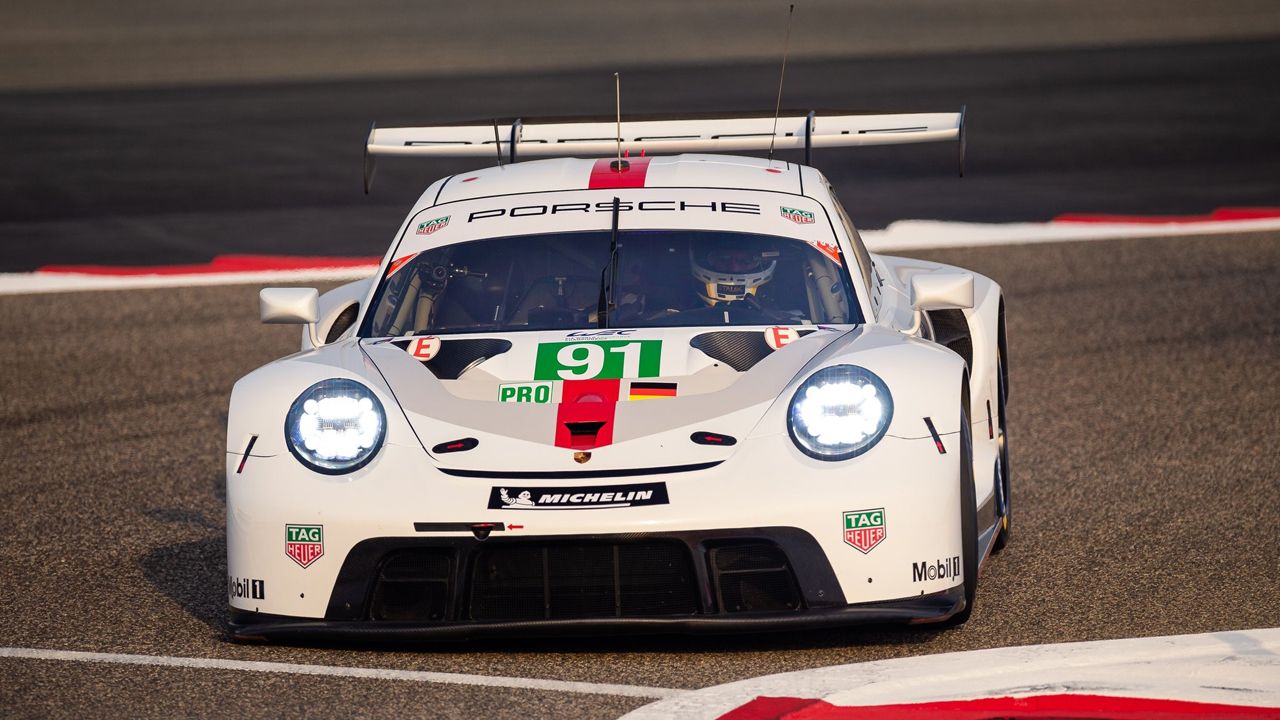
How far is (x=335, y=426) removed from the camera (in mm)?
5434

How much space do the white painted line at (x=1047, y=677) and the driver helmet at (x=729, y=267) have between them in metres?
1.57

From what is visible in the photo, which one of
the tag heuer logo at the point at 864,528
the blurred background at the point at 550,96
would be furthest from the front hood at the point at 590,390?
the blurred background at the point at 550,96

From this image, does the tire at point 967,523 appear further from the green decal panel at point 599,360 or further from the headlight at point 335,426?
the headlight at point 335,426

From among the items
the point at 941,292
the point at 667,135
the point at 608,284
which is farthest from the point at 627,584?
the point at 667,135

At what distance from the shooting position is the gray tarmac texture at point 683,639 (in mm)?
5250

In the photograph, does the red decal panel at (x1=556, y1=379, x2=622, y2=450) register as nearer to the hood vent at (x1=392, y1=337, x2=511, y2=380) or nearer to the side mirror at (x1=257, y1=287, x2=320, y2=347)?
the hood vent at (x1=392, y1=337, x2=511, y2=380)

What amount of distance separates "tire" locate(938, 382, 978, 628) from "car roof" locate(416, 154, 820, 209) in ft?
5.56

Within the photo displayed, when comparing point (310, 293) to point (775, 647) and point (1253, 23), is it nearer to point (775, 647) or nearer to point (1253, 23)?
point (775, 647)

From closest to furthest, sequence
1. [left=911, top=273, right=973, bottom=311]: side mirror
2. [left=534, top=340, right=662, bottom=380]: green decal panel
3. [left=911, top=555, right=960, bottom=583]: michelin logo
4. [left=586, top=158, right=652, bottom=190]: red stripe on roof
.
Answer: [left=911, top=555, right=960, bottom=583]: michelin logo, [left=534, top=340, right=662, bottom=380]: green decal panel, [left=911, top=273, right=973, bottom=311]: side mirror, [left=586, top=158, right=652, bottom=190]: red stripe on roof

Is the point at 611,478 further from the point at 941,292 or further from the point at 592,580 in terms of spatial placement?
the point at 941,292

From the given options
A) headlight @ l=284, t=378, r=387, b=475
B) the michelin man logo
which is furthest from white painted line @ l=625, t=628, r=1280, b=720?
headlight @ l=284, t=378, r=387, b=475

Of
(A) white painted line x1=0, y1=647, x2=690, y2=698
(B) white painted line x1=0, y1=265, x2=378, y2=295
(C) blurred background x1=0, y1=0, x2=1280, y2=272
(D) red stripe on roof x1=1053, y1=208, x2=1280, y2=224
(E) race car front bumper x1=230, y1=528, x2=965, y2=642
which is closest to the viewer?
(A) white painted line x1=0, y1=647, x2=690, y2=698

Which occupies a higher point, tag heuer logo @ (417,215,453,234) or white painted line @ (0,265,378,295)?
tag heuer logo @ (417,215,453,234)

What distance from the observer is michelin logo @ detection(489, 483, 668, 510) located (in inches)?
201
